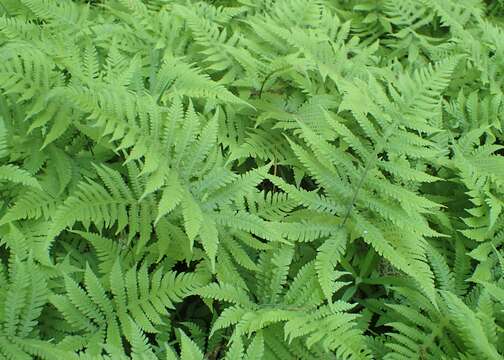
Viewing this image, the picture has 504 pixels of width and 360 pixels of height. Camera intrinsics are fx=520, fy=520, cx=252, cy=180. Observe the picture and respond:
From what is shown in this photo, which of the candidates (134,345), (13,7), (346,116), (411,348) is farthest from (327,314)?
(13,7)

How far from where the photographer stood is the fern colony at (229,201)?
266 centimetres

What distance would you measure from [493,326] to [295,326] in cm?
105

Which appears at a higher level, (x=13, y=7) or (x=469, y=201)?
(x=469, y=201)

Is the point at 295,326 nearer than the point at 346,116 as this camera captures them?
Yes

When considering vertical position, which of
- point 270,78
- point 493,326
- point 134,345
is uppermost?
point 270,78

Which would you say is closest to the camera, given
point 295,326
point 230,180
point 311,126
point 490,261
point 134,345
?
point 134,345

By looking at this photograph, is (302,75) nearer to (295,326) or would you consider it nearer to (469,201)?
(469,201)

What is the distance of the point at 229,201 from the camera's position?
2.80 m

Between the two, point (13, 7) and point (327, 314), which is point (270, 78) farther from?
point (13, 7)

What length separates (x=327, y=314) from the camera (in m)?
2.71

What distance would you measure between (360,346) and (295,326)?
0.34 metres

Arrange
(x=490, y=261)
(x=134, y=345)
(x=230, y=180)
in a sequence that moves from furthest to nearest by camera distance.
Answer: (x=490, y=261)
(x=230, y=180)
(x=134, y=345)

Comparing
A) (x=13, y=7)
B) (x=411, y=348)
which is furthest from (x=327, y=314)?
(x=13, y=7)

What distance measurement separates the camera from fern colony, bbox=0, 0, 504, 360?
8.73 feet
